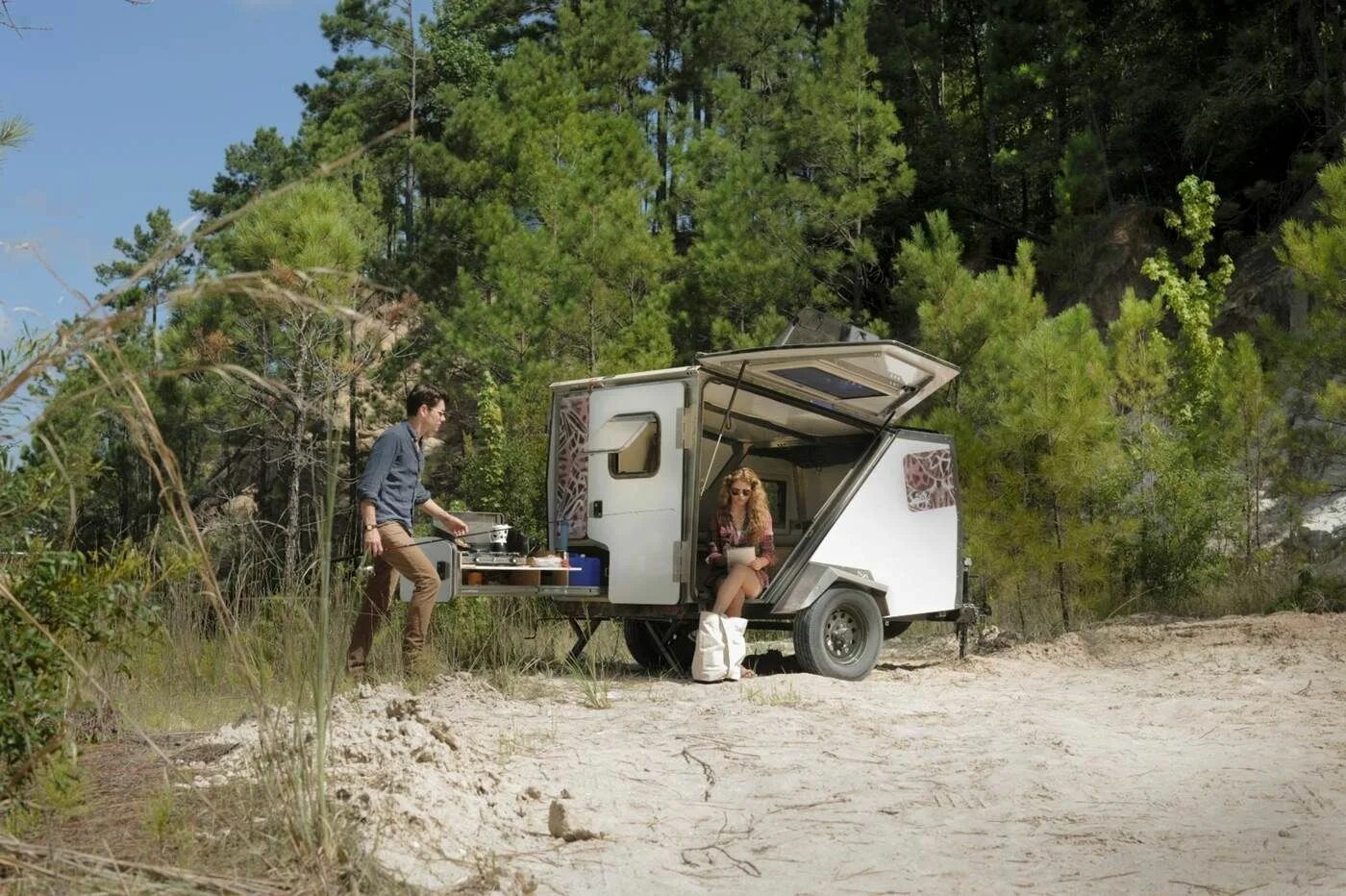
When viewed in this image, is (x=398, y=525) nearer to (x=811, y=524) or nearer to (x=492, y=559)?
(x=492, y=559)

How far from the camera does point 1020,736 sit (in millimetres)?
7148

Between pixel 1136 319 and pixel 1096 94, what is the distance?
13824 mm

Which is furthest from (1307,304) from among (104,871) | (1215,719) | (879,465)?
(104,871)

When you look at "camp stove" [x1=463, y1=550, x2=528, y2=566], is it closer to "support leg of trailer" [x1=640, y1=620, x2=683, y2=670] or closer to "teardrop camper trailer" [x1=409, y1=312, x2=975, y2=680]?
"teardrop camper trailer" [x1=409, y1=312, x2=975, y2=680]

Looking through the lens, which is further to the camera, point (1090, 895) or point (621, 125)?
point (621, 125)

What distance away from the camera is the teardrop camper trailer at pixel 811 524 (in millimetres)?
9773

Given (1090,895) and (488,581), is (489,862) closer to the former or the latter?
(1090,895)

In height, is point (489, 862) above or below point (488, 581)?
below

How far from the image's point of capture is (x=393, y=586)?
8.78m

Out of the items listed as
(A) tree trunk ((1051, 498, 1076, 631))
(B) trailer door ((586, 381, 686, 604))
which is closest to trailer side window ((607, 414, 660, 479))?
(B) trailer door ((586, 381, 686, 604))

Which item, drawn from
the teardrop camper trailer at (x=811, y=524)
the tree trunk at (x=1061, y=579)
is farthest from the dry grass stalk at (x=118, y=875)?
the tree trunk at (x=1061, y=579)

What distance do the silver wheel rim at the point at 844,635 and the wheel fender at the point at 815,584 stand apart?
226mm

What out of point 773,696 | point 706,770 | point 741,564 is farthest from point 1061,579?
point 706,770

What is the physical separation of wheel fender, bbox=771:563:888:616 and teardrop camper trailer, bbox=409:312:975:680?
0.01 metres
